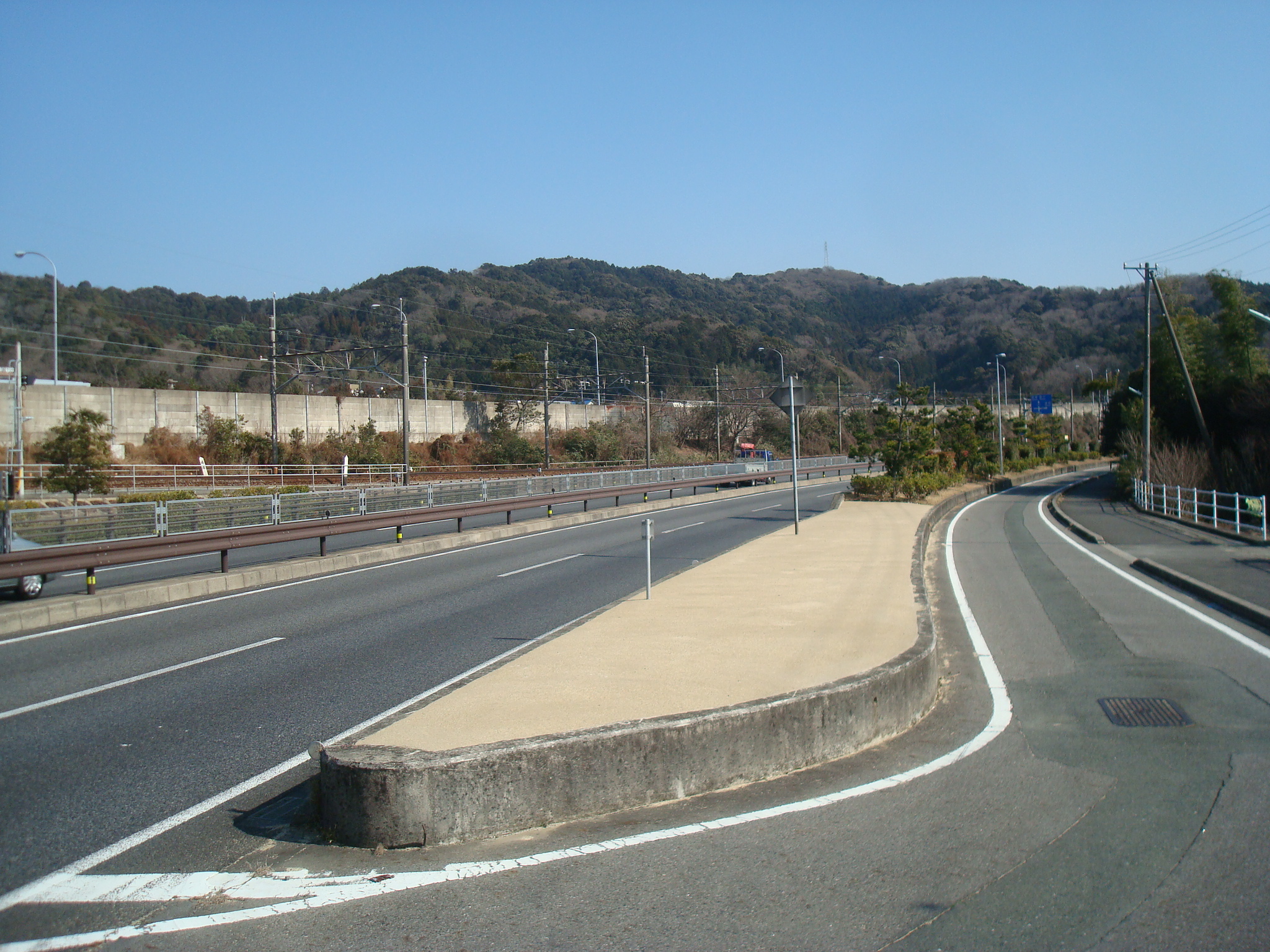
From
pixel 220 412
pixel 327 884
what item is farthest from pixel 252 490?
pixel 327 884

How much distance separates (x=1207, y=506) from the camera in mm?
27953

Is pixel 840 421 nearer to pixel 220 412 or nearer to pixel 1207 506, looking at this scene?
pixel 220 412

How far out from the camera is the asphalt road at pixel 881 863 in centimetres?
371

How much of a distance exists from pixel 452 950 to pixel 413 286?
157m

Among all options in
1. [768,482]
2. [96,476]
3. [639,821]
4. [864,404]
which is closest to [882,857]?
[639,821]

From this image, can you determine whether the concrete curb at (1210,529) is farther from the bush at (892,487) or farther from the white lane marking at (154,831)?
the white lane marking at (154,831)

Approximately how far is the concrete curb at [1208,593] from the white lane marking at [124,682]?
38.9 feet

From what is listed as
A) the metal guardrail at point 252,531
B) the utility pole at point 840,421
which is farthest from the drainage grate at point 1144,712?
the utility pole at point 840,421

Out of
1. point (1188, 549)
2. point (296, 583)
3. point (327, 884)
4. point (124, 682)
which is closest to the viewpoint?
point (327, 884)

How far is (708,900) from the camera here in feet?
13.0

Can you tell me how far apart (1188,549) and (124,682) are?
847 inches

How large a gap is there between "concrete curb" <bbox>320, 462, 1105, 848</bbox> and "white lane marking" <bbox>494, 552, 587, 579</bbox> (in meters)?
10.1

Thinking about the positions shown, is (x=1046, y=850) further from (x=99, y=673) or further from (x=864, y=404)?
(x=864, y=404)

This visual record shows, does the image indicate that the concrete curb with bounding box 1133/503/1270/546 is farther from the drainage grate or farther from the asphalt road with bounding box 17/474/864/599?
the asphalt road with bounding box 17/474/864/599
